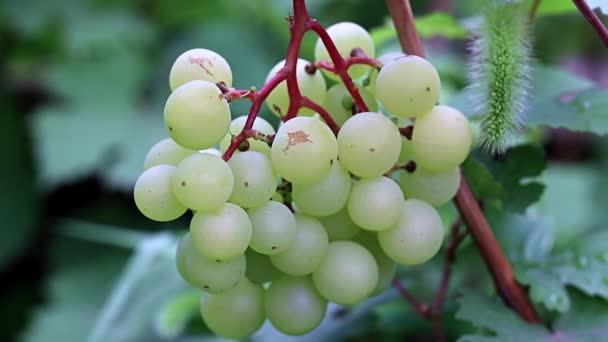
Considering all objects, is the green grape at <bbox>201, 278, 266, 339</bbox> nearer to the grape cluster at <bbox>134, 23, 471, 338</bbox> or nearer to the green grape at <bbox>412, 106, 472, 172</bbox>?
the grape cluster at <bbox>134, 23, 471, 338</bbox>

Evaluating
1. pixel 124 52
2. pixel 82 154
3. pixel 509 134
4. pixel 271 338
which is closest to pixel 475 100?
pixel 509 134

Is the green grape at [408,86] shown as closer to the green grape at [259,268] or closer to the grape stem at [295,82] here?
the grape stem at [295,82]

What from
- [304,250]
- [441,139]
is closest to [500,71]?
[441,139]

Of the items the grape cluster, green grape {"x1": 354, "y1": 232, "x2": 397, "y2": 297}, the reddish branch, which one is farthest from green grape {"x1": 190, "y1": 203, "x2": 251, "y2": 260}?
the reddish branch

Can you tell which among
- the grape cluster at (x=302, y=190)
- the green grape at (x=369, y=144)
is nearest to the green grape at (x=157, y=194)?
the grape cluster at (x=302, y=190)

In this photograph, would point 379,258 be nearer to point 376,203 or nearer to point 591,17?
point 376,203
